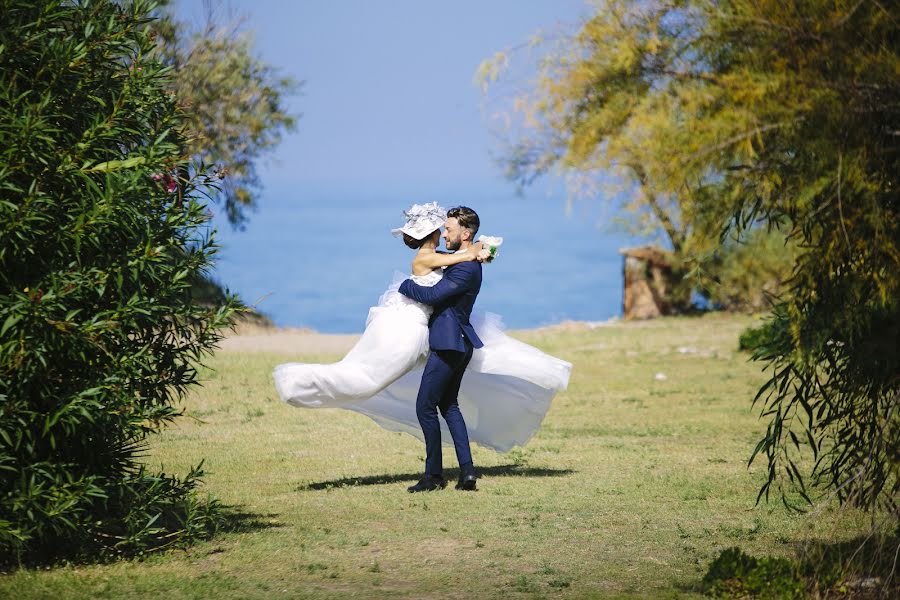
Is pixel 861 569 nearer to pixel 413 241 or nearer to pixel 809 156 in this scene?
pixel 809 156

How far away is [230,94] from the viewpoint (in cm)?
2645

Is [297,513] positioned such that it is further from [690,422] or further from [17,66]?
[690,422]

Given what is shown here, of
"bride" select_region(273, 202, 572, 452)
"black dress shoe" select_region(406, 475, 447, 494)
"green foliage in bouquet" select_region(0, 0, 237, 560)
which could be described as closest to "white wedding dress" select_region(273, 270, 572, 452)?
"bride" select_region(273, 202, 572, 452)

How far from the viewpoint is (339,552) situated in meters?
7.58

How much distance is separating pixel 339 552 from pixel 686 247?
11.3 feet

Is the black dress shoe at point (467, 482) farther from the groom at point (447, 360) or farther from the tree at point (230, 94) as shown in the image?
the tree at point (230, 94)

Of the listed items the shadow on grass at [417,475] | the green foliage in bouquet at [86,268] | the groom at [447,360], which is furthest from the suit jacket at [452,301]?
the green foliage in bouquet at [86,268]

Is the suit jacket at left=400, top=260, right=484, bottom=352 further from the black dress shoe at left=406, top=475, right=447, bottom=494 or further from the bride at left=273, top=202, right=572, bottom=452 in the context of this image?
the black dress shoe at left=406, top=475, right=447, bottom=494

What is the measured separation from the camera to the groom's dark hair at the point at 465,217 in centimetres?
971

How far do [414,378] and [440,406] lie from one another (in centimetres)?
51

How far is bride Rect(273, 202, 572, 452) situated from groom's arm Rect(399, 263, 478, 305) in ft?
0.34

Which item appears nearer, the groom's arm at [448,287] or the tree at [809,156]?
the tree at [809,156]

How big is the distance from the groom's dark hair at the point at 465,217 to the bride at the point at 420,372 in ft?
0.31

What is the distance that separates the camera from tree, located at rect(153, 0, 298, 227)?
2578cm
